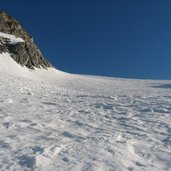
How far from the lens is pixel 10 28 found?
62.1 m

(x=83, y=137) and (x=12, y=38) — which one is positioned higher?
(x=12, y=38)

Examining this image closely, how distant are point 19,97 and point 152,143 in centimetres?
978

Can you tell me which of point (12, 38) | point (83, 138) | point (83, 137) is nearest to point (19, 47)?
point (12, 38)

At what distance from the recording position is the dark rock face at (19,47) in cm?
5112

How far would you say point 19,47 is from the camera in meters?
53.4

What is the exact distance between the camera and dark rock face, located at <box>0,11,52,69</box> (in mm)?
51125

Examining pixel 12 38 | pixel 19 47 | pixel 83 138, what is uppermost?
pixel 12 38

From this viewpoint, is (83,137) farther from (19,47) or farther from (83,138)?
(19,47)

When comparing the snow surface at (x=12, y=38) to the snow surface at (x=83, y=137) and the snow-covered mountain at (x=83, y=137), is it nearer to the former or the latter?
the snow-covered mountain at (x=83, y=137)

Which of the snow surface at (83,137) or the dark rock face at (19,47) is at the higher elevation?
the dark rock face at (19,47)

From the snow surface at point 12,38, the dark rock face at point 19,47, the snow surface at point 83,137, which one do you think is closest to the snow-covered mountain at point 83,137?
the snow surface at point 83,137

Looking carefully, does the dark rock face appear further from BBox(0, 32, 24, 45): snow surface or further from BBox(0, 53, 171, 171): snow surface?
BBox(0, 53, 171, 171): snow surface

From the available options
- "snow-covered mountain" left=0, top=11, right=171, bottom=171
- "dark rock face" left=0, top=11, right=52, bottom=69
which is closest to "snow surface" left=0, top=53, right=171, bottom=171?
"snow-covered mountain" left=0, top=11, right=171, bottom=171

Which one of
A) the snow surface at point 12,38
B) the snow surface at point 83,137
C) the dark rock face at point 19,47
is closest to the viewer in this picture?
the snow surface at point 83,137
